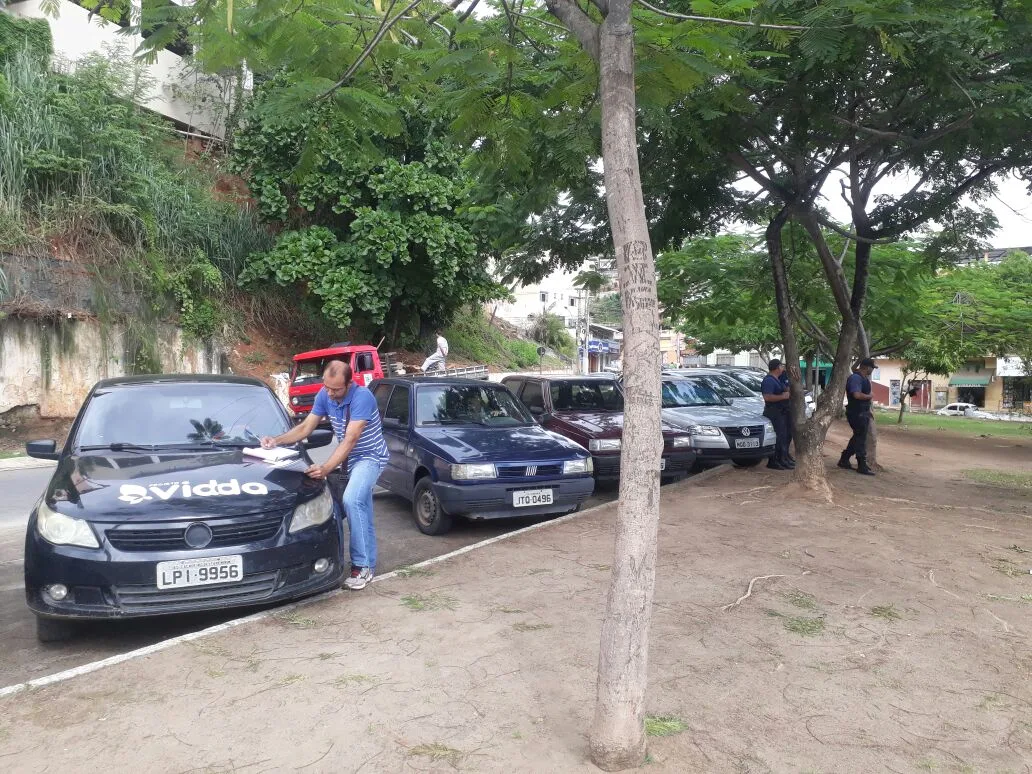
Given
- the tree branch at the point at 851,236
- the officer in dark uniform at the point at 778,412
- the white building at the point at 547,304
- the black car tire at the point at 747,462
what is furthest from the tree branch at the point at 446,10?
the white building at the point at 547,304

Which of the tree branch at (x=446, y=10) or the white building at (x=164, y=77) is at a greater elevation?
the white building at (x=164, y=77)

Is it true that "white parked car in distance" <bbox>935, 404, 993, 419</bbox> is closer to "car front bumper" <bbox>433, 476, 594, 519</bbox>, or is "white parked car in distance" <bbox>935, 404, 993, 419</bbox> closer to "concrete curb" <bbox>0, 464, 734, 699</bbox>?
"car front bumper" <bbox>433, 476, 594, 519</bbox>

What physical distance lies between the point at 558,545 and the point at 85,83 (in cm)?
1825

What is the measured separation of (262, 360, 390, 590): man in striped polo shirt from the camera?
508 centimetres

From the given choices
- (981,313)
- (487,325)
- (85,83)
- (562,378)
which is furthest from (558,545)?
(487,325)

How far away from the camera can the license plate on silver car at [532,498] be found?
719 centimetres

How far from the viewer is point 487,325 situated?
37250 mm

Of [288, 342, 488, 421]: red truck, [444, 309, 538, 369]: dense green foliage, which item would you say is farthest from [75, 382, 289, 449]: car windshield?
[444, 309, 538, 369]: dense green foliage

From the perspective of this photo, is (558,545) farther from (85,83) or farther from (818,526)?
(85,83)

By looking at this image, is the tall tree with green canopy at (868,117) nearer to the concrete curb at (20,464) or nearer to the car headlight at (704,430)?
the car headlight at (704,430)

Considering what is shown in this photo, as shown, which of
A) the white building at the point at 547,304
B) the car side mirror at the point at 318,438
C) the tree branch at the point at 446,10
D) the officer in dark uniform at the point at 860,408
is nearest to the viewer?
the tree branch at the point at 446,10

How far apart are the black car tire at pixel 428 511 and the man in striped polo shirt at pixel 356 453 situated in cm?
196

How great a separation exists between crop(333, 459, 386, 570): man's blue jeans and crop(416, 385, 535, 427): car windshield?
108 inches

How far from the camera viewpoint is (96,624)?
4664 mm
